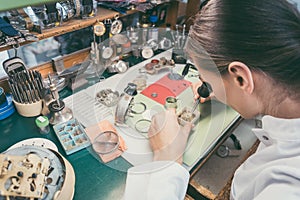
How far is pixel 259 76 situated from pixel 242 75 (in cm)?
4

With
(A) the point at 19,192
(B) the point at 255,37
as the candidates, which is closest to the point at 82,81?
(A) the point at 19,192

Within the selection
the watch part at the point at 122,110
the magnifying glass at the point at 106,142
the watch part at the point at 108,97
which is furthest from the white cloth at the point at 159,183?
the watch part at the point at 108,97

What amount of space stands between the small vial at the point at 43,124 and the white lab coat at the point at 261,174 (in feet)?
1.28

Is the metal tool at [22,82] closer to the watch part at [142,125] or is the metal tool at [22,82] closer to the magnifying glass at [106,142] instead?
the magnifying glass at [106,142]

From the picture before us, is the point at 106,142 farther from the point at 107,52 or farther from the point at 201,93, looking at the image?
the point at 107,52

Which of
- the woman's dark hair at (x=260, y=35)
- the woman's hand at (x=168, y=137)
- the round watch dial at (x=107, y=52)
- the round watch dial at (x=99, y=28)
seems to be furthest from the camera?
the round watch dial at (x=107, y=52)

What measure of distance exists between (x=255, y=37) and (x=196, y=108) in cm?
53

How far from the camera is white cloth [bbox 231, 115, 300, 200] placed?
0.51 metres

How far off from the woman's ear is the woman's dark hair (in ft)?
0.04

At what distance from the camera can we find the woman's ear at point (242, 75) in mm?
544

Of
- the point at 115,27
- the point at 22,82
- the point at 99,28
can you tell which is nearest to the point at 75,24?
the point at 99,28

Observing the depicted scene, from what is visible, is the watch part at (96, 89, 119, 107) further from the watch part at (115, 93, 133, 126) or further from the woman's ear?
the woman's ear

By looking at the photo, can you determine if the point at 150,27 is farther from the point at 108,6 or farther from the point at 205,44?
the point at 205,44

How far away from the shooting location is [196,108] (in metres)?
1.00
